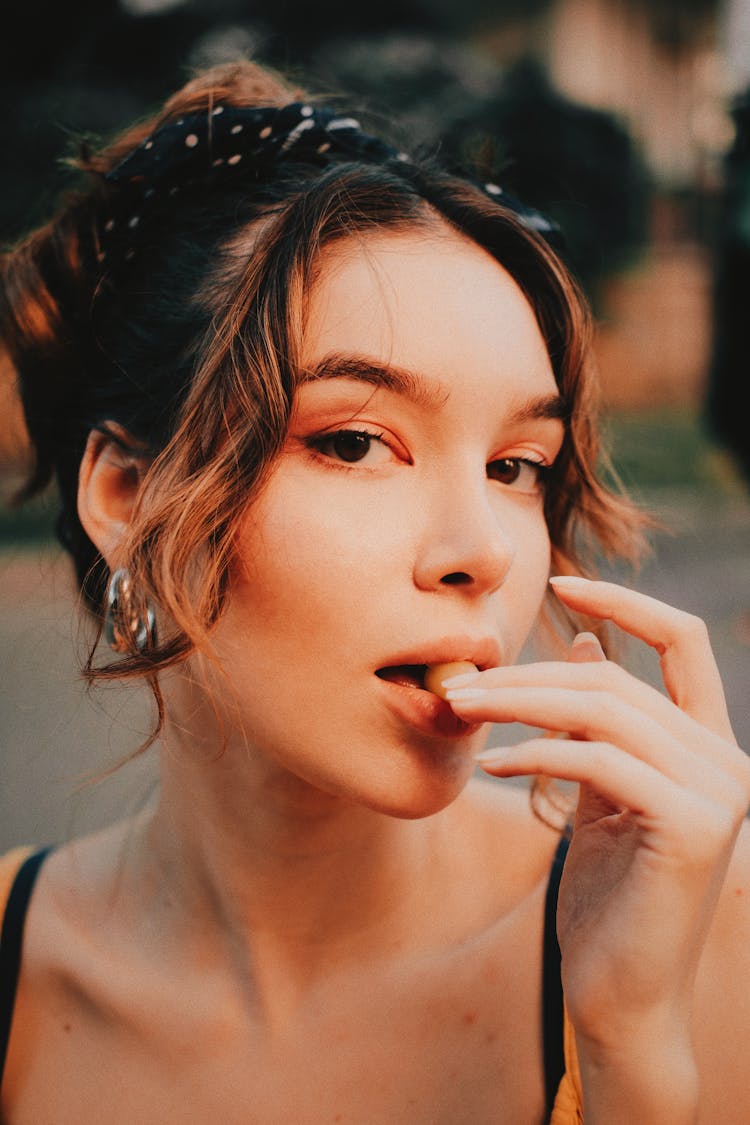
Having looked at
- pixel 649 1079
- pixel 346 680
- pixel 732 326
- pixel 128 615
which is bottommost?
pixel 732 326

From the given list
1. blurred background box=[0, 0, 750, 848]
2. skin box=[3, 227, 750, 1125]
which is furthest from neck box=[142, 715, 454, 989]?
blurred background box=[0, 0, 750, 848]

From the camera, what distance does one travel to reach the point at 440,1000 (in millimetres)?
1762

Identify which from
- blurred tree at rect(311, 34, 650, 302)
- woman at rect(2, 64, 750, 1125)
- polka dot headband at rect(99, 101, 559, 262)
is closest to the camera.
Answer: woman at rect(2, 64, 750, 1125)

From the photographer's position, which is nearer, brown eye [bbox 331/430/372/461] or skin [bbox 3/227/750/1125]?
skin [bbox 3/227/750/1125]

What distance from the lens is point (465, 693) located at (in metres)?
1.23

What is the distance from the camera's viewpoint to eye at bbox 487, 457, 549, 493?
1.62m

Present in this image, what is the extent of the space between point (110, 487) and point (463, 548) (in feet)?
2.32

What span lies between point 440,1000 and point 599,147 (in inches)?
522

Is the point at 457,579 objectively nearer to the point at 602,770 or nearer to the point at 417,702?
the point at 417,702

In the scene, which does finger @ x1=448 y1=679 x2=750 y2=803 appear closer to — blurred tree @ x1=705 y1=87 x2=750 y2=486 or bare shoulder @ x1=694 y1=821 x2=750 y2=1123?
bare shoulder @ x1=694 y1=821 x2=750 y2=1123

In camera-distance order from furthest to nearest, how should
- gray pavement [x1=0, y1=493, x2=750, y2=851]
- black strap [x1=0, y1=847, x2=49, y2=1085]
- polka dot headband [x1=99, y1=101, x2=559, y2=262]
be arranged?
gray pavement [x1=0, y1=493, x2=750, y2=851] < black strap [x1=0, y1=847, x2=49, y2=1085] < polka dot headband [x1=99, y1=101, x2=559, y2=262]

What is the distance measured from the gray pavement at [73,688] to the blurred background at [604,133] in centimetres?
5

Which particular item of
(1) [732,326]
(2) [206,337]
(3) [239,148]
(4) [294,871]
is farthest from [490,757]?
(1) [732,326]

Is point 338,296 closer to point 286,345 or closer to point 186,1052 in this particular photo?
point 286,345
